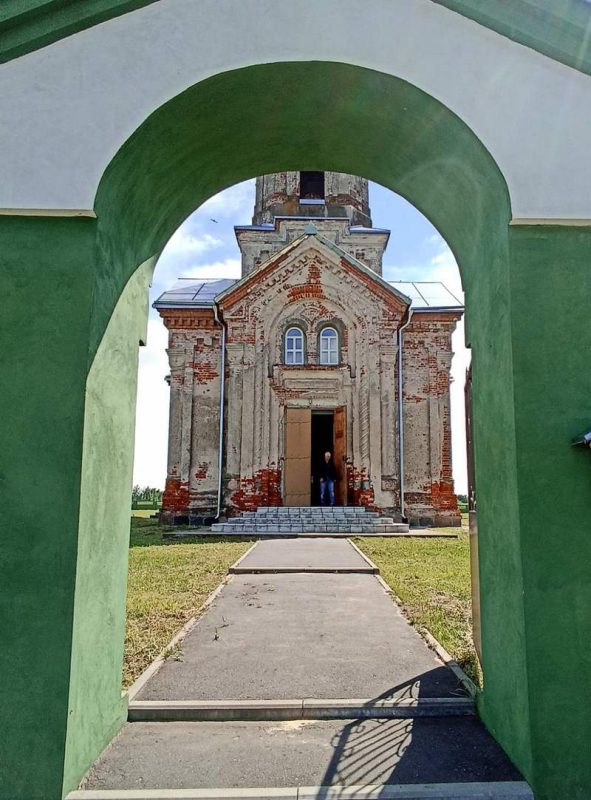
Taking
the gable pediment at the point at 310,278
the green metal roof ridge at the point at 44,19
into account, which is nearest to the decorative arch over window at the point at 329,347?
the gable pediment at the point at 310,278

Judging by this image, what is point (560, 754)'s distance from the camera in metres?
3.36

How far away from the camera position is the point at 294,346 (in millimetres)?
21281

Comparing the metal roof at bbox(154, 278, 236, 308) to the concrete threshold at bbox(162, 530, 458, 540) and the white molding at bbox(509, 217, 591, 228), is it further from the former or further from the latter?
the white molding at bbox(509, 217, 591, 228)

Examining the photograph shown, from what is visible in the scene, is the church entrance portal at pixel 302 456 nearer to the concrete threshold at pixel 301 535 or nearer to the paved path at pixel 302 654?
the concrete threshold at pixel 301 535

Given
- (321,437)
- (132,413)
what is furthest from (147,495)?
(132,413)

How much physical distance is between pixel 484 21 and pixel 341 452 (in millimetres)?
17361

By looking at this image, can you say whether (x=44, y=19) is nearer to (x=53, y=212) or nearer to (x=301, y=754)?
(x=53, y=212)

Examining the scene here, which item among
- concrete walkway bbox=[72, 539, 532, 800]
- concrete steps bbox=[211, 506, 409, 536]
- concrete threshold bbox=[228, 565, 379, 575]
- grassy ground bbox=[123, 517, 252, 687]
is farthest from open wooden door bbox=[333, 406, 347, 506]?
concrete walkway bbox=[72, 539, 532, 800]

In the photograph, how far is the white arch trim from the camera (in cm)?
380

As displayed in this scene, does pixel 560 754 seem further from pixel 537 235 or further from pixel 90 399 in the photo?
pixel 90 399

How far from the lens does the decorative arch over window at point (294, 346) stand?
69.6ft

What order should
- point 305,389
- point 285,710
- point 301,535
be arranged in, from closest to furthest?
point 285,710, point 301,535, point 305,389

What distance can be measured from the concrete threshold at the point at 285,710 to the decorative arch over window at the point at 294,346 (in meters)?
17.0

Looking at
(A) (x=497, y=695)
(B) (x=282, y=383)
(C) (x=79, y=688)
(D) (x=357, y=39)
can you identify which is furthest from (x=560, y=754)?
(B) (x=282, y=383)
